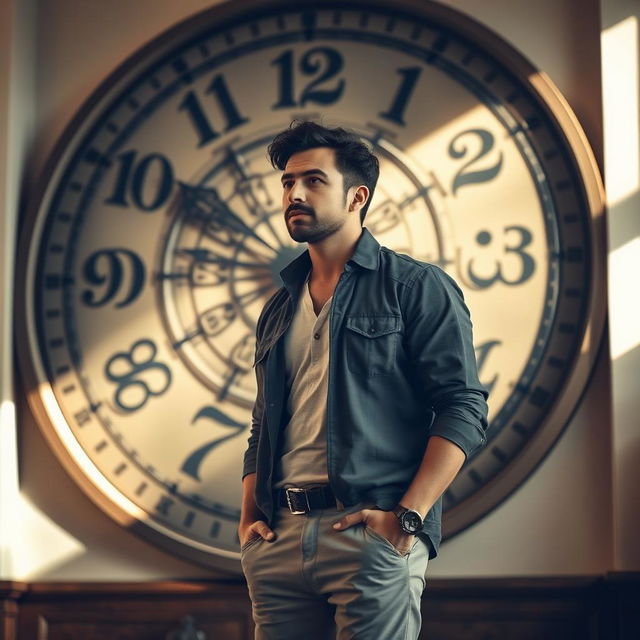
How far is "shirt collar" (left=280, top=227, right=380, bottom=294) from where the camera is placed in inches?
78.9

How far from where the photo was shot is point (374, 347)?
6.31 ft

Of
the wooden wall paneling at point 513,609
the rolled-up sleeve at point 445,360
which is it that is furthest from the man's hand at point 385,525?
the wooden wall paneling at point 513,609

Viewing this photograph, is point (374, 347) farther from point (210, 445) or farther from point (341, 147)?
point (210, 445)

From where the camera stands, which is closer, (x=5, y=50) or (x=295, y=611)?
(x=295, y=611)

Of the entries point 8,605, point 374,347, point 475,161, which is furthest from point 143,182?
point 374,347

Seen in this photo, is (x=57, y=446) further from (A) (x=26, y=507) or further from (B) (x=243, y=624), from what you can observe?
(B) (x=243, y=624)

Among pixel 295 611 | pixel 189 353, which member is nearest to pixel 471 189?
pixel 189 353

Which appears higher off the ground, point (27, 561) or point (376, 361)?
point (376, 361)

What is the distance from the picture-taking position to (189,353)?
3.07m

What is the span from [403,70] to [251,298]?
704 millimetres

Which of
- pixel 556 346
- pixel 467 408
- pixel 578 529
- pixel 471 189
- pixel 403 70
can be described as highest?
pixel 403 70

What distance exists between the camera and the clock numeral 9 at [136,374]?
3.08 metres

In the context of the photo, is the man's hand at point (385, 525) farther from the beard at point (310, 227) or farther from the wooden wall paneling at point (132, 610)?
the wooden wall paneling at point (132, 610)

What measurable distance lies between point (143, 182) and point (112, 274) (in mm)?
257
